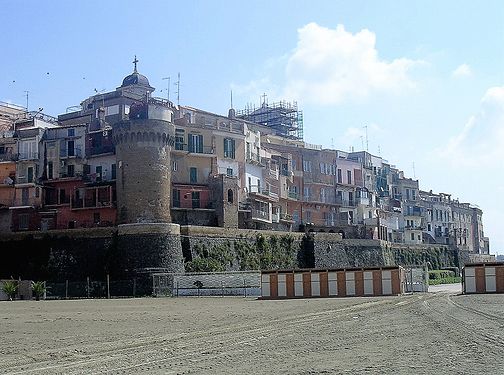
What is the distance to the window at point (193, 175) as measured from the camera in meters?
77.1

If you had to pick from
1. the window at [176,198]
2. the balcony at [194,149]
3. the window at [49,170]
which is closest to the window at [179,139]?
the balcony at [194,149]

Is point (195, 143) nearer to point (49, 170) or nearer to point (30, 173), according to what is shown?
point (49, 170)

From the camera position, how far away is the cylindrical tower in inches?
2675

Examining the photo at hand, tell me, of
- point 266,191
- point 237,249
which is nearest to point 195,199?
point 237,249

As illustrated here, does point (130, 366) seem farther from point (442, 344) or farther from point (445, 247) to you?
point (445, 247)

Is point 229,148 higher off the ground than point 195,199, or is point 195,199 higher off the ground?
point 229,148

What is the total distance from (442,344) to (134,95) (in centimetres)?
7875

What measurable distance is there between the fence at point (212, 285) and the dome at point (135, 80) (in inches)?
1630

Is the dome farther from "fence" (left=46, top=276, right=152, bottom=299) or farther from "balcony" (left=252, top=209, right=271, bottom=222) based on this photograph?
"fence" (left=46, top=276, right=152, bottom=299)

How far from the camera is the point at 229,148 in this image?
8144cm

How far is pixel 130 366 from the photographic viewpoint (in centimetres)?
1583

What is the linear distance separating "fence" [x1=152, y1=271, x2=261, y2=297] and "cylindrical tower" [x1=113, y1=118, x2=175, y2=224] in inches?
313

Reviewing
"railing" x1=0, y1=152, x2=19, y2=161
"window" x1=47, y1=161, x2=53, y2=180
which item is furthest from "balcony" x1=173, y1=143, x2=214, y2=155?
"railing" x1=0, y1=152, x2=19, y2=161

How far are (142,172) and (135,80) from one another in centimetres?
3169
